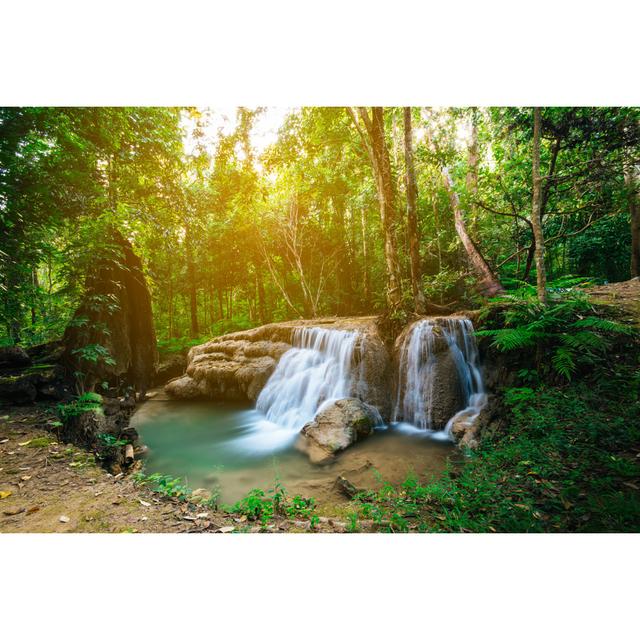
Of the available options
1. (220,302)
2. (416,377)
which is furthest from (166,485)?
(220,302)

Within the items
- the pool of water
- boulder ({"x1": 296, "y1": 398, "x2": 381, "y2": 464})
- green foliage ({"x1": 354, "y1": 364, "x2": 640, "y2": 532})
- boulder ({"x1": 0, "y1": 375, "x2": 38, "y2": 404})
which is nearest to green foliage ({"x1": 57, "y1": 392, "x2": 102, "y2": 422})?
boulder ({"x1": 0, "y1": 375, "x2": 38, "y2": 404})

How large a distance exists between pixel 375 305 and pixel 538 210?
9.72 ft

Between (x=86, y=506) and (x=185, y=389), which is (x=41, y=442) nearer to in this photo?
(x=86, y=506)

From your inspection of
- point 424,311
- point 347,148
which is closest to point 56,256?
point 424,311

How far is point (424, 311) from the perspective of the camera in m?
4.28

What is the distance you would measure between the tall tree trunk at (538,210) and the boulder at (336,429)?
7.98ft

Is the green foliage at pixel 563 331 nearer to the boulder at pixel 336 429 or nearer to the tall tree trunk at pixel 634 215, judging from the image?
the tall tree trunk at pixel 634 215

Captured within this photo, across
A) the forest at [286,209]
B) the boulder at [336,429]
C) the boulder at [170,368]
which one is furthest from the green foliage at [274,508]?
the boulder at [170,368]

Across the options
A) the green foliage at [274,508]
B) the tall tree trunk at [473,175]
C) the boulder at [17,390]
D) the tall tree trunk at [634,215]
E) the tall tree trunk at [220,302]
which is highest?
the tall tree trunk at [473,175]

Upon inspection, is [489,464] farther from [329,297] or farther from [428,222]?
[329,297]

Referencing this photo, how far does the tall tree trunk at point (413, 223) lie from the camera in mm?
4148

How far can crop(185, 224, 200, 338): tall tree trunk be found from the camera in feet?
14.1

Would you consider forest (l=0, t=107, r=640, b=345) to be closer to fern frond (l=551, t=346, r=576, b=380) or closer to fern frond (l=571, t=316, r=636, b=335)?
fern frond (l=571, t=316, r=636, b=335)

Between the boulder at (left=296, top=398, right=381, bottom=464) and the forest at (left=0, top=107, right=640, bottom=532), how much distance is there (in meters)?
0.03
